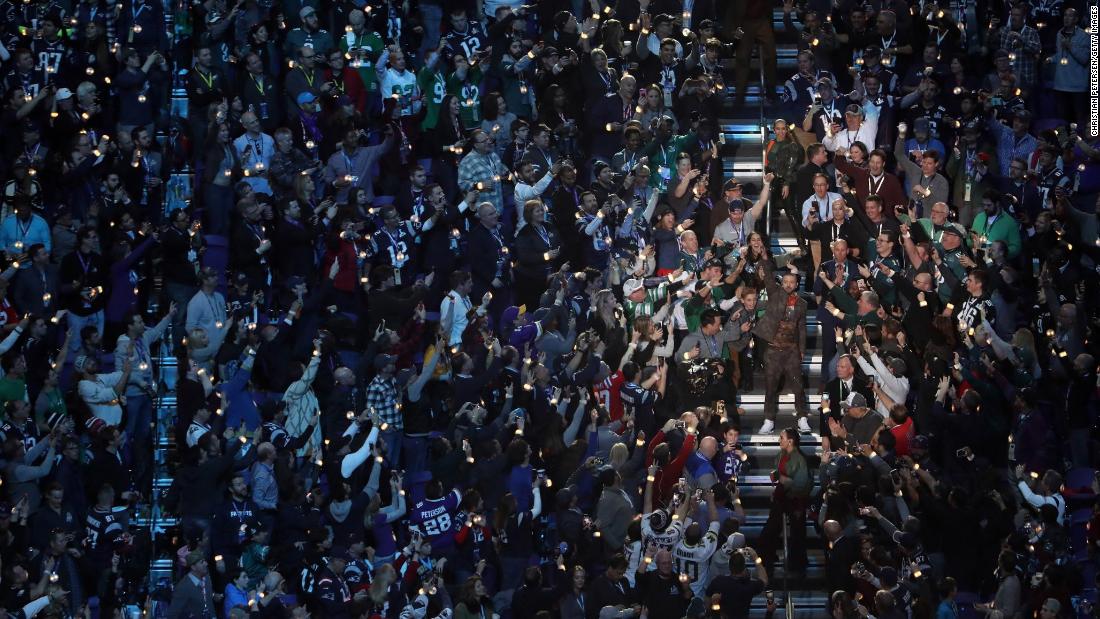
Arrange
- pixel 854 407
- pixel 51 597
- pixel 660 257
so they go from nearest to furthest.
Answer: pixel 51 597 < pixel 854 407 < pixel 660 257

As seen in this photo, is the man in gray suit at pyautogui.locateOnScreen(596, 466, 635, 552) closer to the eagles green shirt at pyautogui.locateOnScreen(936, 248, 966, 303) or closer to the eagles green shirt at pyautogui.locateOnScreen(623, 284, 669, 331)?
the eagles green shirt at pyautogui.locateOnScreen(623, 284, 669, 331)

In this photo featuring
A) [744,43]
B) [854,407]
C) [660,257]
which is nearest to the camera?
[854,407]

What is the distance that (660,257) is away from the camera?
73.5ft

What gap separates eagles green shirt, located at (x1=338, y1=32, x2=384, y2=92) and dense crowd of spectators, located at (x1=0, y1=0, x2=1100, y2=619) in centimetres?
4

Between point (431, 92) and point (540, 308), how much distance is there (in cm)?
296

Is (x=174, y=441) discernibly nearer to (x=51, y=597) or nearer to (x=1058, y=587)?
(x=51, y=597)

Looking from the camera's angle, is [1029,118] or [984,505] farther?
[1029,118]

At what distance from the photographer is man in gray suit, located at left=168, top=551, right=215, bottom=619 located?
64.2 ft

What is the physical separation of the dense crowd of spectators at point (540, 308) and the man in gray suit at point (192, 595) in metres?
0.03

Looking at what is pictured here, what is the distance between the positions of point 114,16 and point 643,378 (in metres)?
6.79

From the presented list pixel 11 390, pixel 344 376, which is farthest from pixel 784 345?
pixel 11 390

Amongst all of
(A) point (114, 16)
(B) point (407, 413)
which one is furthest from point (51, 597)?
(A) point (114, 16)

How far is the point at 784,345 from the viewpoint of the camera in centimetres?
2162

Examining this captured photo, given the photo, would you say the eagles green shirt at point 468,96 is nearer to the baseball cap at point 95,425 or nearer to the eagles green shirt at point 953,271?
the eagles green shirt at point 953,271
